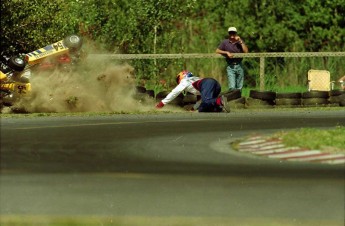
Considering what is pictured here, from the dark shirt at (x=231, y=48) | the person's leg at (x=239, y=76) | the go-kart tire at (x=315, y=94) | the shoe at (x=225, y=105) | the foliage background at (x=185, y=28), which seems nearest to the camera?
the shoe at (x=225, y=105)

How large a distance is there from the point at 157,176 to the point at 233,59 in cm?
1591

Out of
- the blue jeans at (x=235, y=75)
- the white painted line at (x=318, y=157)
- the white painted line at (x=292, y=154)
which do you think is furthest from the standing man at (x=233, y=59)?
the white painted line at (x=318, y=157)

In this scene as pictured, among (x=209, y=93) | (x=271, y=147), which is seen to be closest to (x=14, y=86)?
(x=209, y=93)

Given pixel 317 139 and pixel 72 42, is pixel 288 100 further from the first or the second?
pixel 317 139

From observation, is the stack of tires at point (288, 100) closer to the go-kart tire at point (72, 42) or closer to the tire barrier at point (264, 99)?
the tire barrier at point (264, 99)

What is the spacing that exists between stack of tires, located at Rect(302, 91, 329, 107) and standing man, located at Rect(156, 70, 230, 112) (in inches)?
131

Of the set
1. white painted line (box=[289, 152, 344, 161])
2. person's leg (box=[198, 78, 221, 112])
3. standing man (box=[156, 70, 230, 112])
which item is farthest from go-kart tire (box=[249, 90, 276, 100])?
white painted line (box=[289, 152, 344, 161])

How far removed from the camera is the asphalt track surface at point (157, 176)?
10812 millimetres

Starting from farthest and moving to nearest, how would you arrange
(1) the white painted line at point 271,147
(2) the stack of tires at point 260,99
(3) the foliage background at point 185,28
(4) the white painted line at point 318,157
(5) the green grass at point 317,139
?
1. (3) the foliage background at point 185,28
2. (2) the stack of tires at point 260,99
3. (1) the white painted line at point 271,147
4. (5) the green grass at point 317,139
5. (4) the white painted line at point 318,157

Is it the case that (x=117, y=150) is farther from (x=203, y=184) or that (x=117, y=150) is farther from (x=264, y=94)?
(x=264, y=94)

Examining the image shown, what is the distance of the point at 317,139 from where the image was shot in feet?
55.9

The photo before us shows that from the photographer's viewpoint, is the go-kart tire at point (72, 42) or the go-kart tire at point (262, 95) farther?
the go-kart tire at point (262, 95)

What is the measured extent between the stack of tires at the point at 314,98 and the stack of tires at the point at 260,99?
2.55ft

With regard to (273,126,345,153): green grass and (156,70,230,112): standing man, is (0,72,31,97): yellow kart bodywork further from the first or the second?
(273,126,345,153): green grass
